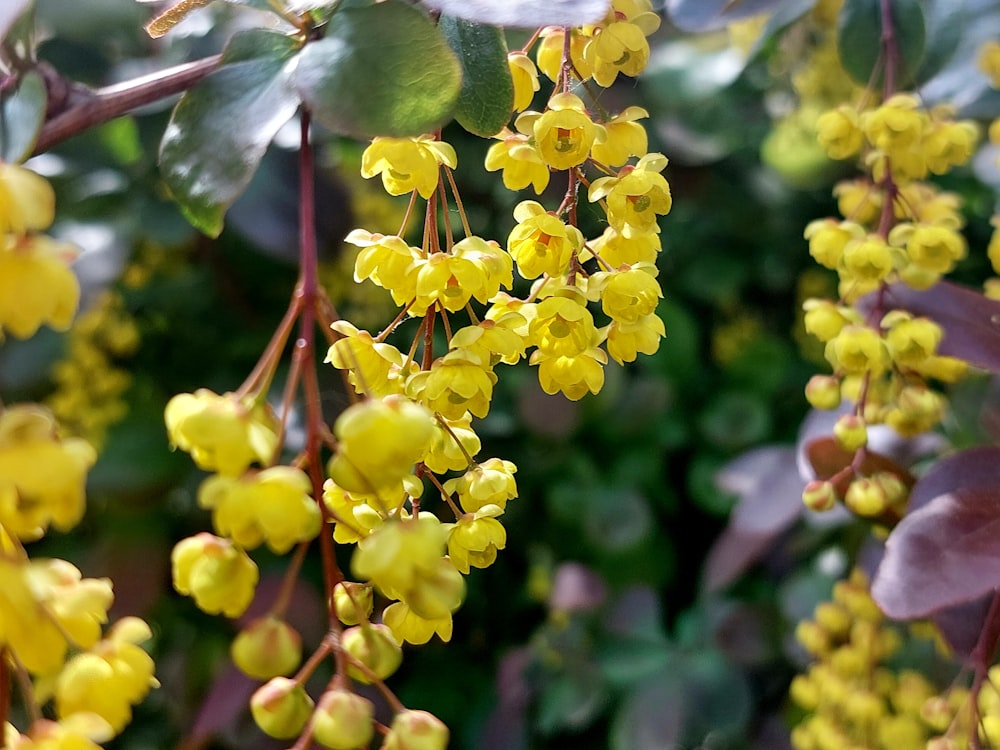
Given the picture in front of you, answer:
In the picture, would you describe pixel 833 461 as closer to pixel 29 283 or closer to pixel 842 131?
pixel 842 131

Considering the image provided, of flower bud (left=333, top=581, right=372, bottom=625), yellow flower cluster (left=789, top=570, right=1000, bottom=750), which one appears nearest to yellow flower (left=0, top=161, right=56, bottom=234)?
flower bud (left=333, top=581, right=372, bottom=625)

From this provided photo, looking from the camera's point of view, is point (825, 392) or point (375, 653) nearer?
point (375, 653)

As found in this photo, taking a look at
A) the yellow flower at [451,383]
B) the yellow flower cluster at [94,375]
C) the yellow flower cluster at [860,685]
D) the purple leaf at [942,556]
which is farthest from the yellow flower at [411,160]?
the yellow flower cluster at [94,375]

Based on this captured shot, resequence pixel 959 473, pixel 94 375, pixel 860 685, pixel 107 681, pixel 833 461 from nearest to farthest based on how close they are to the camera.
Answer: pixel 107 681 < pixel 959 473 < pixel 833 461 < pixel 860 685 < pixel 94 375

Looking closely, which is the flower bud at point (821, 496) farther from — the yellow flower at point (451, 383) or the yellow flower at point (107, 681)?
the yellow flower at point (107, 681)

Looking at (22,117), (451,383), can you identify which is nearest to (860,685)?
(451,383)

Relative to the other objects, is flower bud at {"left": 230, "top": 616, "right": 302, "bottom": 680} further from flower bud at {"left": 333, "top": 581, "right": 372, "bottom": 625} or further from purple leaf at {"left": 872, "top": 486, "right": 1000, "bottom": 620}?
purple leaf at {"left": 872, "top": 486, "right": 1000, "bottom": 620}
